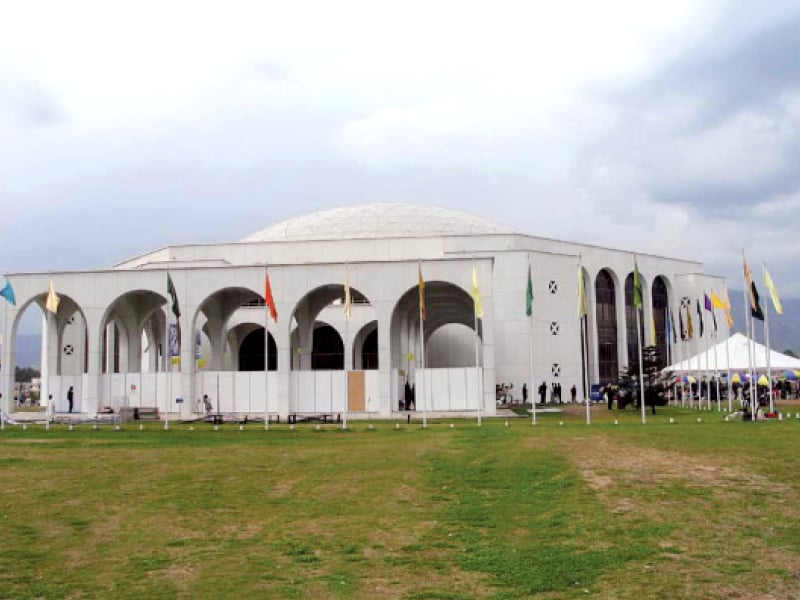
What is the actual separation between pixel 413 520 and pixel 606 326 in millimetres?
50591

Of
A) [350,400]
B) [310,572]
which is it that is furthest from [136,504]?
[350,400]

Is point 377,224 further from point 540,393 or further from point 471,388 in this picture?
point 471,388

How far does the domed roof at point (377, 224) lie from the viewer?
198ft

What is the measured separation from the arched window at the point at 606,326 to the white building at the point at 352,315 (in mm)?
138

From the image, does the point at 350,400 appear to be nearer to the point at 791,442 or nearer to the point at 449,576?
the point at 791,442

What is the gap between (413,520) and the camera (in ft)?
50.8

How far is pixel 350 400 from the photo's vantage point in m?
42.3

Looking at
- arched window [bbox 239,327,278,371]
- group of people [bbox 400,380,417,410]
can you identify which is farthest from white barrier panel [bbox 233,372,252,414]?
arched window [bbox 239,327,278,371]

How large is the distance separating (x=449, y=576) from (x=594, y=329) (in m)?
50.9

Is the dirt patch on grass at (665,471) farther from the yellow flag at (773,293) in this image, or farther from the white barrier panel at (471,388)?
the white barrier panel at (471,388)

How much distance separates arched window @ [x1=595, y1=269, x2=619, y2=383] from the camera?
6322cm

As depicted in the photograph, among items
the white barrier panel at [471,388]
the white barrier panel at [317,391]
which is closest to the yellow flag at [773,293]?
the white barrier panel at [471,388]

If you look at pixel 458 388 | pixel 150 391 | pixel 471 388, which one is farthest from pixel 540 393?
pixel 150 391

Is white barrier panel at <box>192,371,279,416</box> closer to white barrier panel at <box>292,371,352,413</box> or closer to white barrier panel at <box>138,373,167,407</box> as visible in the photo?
white barrier panel at <box>292,371,352,413</box>
